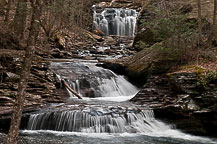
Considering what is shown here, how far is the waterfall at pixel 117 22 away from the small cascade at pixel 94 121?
27160 mm

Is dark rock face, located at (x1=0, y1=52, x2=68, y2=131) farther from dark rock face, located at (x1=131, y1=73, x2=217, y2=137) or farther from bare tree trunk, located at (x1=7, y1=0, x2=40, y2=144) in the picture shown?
dark rock face, located at (x1=131, y1=73, x2=217, y2=137)

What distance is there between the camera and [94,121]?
9680mm

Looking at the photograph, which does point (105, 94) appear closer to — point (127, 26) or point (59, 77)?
point (59, 77)

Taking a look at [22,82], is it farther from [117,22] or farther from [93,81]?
[117,22]

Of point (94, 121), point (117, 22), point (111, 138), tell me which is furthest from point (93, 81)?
point (117, 22)

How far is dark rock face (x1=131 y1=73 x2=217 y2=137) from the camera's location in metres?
10.0

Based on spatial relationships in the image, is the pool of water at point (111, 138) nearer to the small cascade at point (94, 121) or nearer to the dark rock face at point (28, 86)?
the small cascade at point (94, 121)

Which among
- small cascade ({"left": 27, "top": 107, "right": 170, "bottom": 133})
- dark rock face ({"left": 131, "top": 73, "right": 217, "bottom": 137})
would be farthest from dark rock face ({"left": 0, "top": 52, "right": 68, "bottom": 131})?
dark rock face ({"left": 131, "top": 73, "right": 217, "bottom": 137})

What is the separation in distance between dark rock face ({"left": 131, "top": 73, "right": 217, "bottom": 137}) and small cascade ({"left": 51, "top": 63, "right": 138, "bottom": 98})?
3.66 metres

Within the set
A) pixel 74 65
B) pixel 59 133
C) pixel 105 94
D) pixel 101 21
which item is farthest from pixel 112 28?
pixel 59 133

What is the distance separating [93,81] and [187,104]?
6938 mm

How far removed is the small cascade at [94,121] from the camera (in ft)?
31.2

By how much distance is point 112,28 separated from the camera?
36719mm

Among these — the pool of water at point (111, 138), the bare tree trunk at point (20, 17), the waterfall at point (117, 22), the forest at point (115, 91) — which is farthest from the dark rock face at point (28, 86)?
the waterfall at point (117, 22)
